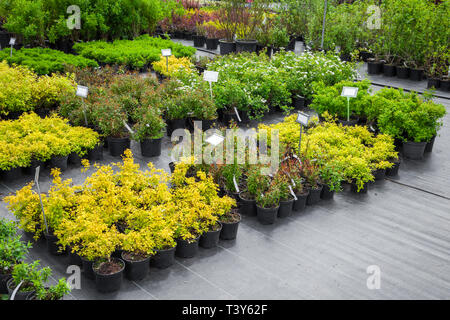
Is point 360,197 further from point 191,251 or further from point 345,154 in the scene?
point 191,251

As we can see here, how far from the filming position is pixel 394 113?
6.73 m

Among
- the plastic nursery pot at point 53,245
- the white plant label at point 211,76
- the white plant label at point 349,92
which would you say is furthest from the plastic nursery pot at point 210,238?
the white plant label at point 349,92

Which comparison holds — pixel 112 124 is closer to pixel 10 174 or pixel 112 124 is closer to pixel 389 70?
pixel 10 174

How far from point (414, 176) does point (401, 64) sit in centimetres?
644

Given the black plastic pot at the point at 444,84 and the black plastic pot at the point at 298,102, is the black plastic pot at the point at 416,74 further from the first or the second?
the black plastic pot at the point at 298,102

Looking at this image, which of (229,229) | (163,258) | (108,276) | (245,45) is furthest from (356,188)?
(245,45)

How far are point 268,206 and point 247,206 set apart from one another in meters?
0.27

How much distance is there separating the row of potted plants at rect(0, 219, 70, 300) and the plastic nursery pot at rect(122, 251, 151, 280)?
610mm

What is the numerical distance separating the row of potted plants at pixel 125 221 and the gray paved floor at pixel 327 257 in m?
0.16

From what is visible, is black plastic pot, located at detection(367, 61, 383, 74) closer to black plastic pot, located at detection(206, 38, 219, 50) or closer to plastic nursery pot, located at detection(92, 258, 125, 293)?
Answer: black plastic pot, located at detection(206, 38, 219, 50)

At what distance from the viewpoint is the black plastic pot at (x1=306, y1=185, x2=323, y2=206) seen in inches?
217

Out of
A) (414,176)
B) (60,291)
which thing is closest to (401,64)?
(414,176)

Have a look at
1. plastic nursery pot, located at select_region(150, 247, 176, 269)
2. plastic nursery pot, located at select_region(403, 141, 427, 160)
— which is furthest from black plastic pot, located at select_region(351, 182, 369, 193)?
plastic nursery pot, located at select_region(150, 247, 176, 269)

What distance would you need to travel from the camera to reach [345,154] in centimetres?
612
